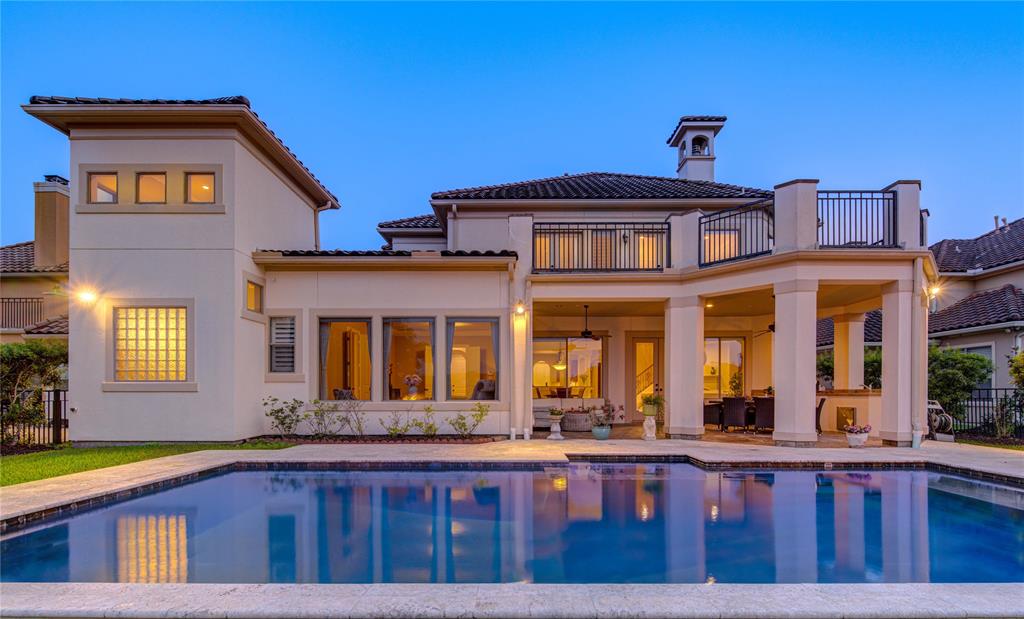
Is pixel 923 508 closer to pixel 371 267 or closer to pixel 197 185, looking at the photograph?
pixel 371 267

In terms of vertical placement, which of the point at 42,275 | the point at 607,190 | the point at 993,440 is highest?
the point at 607,190

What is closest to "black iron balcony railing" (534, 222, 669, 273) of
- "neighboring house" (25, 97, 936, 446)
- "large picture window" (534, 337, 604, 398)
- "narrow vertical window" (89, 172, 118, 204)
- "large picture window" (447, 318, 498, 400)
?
"neighboring house" (25, 97, 936, 446)

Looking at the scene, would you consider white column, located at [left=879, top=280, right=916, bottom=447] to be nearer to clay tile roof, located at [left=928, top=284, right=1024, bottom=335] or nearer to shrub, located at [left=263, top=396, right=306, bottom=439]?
clay tile roof, located at [left=928, top=284, right=1024, bottom=335]

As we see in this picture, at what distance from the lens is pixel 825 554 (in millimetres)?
5414

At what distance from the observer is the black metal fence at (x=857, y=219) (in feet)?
34.8

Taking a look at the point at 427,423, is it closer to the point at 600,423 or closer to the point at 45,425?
the point at 600,423

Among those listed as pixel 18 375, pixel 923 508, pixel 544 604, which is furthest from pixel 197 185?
pixel 923 508

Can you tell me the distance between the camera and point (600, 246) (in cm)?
1371

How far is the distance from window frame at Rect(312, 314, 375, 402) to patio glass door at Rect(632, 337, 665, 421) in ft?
23.5

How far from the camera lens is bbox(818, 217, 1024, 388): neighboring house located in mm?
15352

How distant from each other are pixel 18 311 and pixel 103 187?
442 inches

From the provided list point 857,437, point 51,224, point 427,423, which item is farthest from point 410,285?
point 51,224

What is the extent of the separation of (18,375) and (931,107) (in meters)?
115

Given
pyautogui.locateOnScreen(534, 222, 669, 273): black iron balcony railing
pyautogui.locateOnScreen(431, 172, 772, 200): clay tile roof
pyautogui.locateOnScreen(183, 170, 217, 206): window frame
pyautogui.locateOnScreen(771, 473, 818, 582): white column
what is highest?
pyautogui.locateOnScreen(431, 172, 772, 200): clay tile roof
